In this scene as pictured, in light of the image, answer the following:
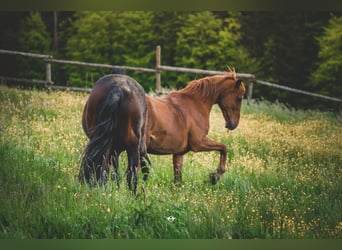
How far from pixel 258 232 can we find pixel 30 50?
2825mm

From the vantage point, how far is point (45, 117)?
5.12 meters

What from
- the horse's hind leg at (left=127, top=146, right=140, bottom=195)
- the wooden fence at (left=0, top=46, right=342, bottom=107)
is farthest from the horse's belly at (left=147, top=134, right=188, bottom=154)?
the wooden fence at (left=0, top=46, right=342, bottom=107)

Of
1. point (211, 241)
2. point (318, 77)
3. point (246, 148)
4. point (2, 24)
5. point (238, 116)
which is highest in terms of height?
point (2, 24)

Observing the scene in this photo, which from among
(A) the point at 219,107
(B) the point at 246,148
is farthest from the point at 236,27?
(B) the point at 246,148

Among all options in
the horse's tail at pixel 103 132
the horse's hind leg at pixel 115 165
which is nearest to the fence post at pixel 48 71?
the horse's tail at pixel 103 132

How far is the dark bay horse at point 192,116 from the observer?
15.3 ft

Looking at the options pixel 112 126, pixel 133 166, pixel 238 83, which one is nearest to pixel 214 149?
pixel 238 83

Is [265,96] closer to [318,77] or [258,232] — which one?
[318,77]

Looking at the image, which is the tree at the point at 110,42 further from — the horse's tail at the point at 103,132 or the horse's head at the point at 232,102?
the horse's tail at the point at 103,132

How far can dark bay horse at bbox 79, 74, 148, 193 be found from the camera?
4.21 meters

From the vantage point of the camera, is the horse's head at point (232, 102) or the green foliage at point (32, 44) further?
the green foliage at point (32, 44)

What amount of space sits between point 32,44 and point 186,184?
82.0 inches

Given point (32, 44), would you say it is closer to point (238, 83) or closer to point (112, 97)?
point (112, 97)
